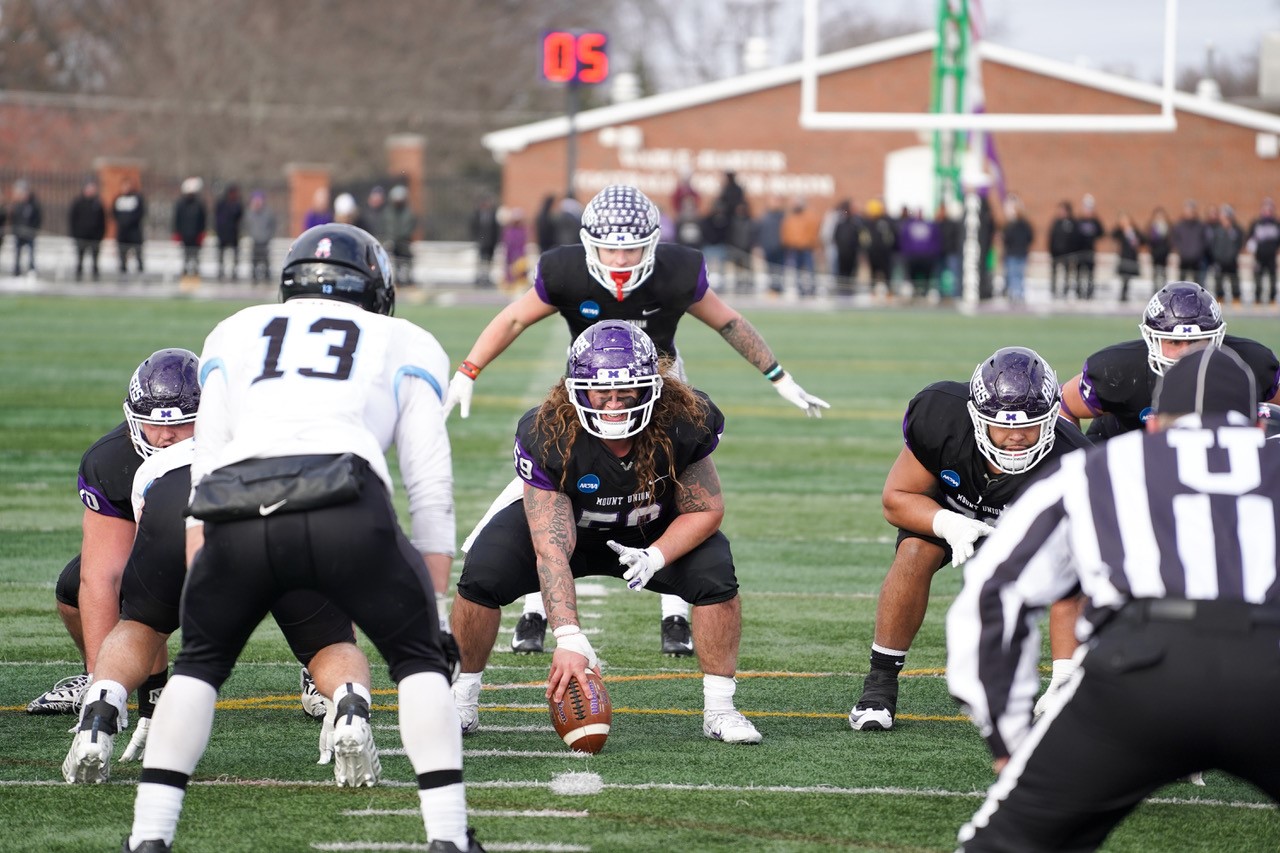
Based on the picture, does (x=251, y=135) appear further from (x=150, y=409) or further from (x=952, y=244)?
(x=150, y=409)

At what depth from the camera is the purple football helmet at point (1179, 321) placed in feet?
19.6

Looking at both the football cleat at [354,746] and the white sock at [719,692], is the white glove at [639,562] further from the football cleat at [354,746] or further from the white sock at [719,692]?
the football cleat at [354,746]

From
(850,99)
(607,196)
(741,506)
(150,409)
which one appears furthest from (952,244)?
(150,409)

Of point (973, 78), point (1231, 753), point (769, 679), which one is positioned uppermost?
point (973, 78)

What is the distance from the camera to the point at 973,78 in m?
28.0

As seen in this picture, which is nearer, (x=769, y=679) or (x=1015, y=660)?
(x=1015, y=660)

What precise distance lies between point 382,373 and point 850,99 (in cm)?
3734

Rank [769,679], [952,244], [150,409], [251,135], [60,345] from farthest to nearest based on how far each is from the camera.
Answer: [251,135], [952,244], [60,345], [769,679], [150,409]

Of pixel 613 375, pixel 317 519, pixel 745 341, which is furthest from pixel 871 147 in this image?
pixel 317 519

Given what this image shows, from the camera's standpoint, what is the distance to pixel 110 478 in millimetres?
5309

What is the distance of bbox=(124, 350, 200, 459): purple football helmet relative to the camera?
520 centimetres

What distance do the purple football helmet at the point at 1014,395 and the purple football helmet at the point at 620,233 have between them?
1.85m

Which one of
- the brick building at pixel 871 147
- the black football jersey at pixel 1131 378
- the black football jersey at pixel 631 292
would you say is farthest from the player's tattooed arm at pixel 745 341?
the brick building at pixel 871 147

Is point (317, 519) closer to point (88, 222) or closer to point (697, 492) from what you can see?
point (697, 492)
